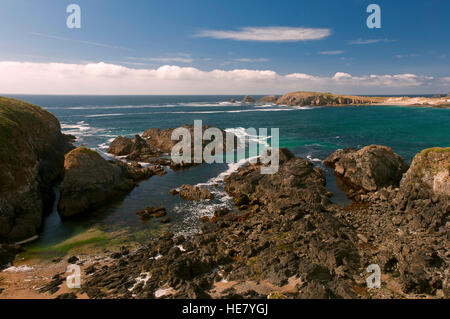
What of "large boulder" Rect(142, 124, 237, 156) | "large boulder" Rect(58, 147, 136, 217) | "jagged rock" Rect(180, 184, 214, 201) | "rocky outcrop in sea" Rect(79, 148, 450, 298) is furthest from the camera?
"large boulder" Rect(142, 124, 237, 156)

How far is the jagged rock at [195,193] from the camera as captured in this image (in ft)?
120

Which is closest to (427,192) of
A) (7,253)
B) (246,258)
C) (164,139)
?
(246,258)

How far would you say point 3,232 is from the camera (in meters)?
25.2

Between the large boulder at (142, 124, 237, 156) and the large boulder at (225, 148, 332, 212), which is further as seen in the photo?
the large boulder at (142, 124, 237, 156)

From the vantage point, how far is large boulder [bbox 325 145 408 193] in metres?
37.7

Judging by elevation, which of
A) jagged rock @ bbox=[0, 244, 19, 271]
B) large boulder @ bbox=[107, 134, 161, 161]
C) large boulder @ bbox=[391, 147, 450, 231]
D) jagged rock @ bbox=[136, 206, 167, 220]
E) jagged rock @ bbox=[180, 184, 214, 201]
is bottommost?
jagged rock @ bbox=[0, 244, 19, 271]

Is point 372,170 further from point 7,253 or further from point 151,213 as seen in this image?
point 7,253

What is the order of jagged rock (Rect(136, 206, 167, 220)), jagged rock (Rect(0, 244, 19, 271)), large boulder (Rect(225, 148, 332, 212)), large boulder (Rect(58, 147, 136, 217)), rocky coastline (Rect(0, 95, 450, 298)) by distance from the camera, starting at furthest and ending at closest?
large boulder (Rect(58, 147, 136, 217)) < large boulder (Rect(225, 148, 332, 212)) < jagged rock (Rect(136, 206, 167, 220)) < jagged rock (Rect(0, 244, 19, 271)) < rocky coastline (Rect(0, 95, 450, 298))

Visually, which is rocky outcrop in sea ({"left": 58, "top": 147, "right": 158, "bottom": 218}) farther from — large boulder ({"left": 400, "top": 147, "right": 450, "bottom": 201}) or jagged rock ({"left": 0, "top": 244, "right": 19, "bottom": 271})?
large boulder ({"left": 400, "top": 147, "right": 450, "bottom": 201})

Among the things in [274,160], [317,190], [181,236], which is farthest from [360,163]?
[181,236]

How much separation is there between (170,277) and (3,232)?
63.9 ft

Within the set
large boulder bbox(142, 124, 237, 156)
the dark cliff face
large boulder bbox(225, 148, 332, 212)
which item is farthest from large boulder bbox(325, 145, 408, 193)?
the dark cliff face

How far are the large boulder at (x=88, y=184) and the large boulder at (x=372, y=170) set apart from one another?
1435 inches

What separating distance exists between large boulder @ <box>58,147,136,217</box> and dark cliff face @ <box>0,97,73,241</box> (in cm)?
315
